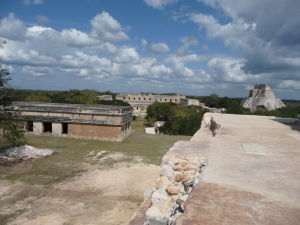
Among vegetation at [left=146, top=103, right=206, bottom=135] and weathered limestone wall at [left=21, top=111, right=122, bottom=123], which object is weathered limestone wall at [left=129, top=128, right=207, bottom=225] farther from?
vegetation at [left=146, top=103, right=206, bottom=135]

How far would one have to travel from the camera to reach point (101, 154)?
16.0 meters

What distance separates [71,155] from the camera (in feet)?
50.3

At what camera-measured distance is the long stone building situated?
20547 millimetres

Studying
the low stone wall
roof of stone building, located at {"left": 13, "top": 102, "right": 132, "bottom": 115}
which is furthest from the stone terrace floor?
roof of stone building, located at {"left": 13, "top": 102, "right": 132, "bottom": 115}

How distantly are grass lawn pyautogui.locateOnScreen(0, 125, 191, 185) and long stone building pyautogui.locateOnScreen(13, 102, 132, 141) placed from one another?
90 centimetres

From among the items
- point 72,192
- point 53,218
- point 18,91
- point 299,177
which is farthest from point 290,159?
point 18,91

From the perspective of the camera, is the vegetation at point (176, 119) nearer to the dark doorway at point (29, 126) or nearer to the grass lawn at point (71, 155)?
the grass lawn at point (71, 155)

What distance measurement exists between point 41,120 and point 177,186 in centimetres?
2025

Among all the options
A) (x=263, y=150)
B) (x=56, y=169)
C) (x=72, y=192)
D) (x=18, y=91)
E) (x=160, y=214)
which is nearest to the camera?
(x=160, y=214)

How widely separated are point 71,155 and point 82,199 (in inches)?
259

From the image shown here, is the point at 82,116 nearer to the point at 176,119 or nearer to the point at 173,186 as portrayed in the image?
the point at 176,119

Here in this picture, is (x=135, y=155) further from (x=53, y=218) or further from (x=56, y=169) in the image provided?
(x=53, y=218)

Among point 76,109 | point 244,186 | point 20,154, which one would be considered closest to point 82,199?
point 20,154

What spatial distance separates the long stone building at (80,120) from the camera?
20547mm
